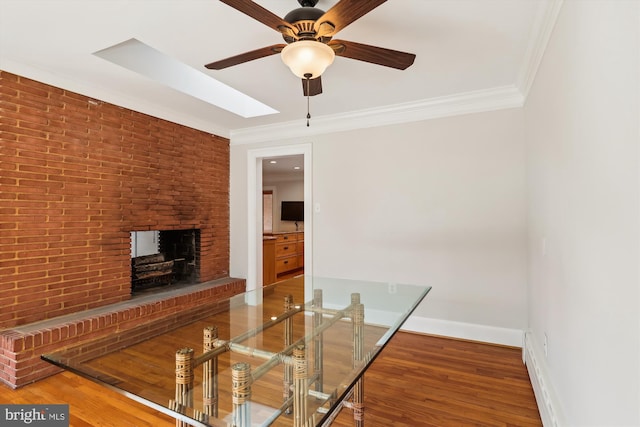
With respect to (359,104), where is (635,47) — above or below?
below

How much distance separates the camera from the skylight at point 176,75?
8.25 feet

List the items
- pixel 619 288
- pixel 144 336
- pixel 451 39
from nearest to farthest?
pixel 619 288
pixel 144 336
pixel 451 39

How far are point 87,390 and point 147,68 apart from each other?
2460 millimetres

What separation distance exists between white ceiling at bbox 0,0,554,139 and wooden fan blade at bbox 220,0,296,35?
1.11 ft

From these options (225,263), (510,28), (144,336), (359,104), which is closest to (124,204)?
(225,263)

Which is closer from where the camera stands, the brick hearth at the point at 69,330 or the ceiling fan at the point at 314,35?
the ceiling fan at the point at 314,35

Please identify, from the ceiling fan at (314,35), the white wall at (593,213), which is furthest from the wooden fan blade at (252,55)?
the white wall at (593,213)

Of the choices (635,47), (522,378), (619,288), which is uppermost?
(635,47)

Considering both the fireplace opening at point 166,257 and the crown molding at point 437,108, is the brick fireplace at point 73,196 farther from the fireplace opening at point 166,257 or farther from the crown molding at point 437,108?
the crown molding at point 437,108

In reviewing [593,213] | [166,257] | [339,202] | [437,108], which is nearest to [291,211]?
[166,257]

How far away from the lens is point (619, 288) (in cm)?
93

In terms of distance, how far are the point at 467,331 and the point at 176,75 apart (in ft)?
11.9

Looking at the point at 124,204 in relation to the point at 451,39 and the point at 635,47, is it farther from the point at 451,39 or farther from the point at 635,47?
the point at 635,47

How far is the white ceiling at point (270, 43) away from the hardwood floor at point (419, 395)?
226 cm
